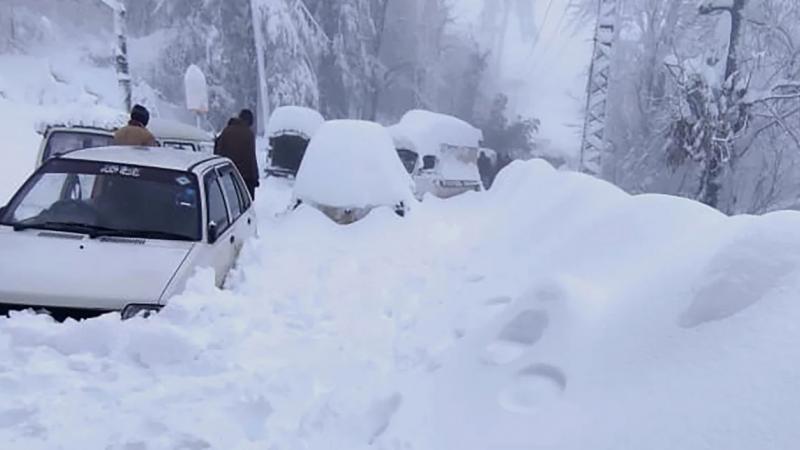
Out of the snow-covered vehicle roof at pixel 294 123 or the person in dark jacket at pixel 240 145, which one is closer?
the person in dark jacket at pixel 240 145

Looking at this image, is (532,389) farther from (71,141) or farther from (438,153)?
(438,153)

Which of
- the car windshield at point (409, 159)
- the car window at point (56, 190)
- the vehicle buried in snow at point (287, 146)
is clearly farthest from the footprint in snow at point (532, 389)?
the vehicle buried in snow at point (287, 146)

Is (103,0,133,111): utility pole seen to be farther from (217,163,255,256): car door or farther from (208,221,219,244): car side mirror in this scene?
(208,221,219,244): car side mirror

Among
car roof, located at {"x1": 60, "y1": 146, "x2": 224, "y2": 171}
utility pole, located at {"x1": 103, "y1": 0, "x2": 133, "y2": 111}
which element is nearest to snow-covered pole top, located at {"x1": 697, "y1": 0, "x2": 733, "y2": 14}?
car roof, located at {"x1": 60, "y1": 146, "x2": 224, "y2": 171}

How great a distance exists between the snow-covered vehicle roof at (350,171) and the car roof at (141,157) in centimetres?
314

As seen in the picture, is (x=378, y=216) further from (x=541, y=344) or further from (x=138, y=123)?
(x=541, y=344)

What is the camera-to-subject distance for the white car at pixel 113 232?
3.71 m

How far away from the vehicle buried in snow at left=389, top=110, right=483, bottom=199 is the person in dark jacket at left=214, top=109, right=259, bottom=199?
5.32m

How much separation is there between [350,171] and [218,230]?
3.94 meters

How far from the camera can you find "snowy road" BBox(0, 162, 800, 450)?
8.11 feet

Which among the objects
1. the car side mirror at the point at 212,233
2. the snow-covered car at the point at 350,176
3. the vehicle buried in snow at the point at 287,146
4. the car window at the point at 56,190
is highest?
the car window at the point at 56,190

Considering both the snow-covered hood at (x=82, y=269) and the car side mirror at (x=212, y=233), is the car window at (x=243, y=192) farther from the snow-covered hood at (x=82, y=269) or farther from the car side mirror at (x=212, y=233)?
the snow-covered hood at (x=82, y=269)

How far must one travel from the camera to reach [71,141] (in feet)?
23.5

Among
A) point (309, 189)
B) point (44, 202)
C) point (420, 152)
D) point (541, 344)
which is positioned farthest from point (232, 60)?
point (541, 344)
